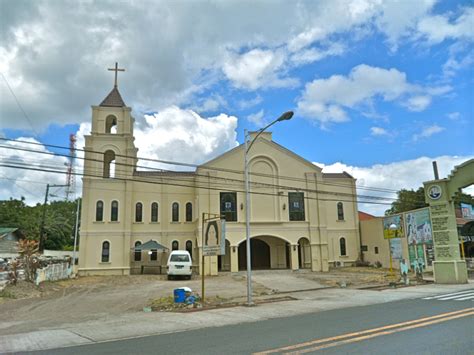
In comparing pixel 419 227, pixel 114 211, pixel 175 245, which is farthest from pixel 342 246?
pixel 114 211

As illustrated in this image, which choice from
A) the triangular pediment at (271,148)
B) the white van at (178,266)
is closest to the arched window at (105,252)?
the white van at (178,266)

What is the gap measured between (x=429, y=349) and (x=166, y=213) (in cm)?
2928

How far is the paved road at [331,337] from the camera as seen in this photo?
24.9 ft

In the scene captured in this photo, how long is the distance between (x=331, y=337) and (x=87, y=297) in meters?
14.2

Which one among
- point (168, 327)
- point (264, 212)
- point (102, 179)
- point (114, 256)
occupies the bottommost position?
point (168, 327)

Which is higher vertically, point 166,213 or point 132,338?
point 166,213

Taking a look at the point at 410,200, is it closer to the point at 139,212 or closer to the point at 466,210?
the point at 466,210

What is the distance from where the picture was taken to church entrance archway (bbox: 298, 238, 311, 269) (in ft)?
112

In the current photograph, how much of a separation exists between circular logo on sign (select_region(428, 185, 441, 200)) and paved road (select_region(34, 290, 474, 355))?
1264cm

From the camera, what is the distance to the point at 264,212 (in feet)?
107

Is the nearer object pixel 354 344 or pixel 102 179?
pixel 354 344

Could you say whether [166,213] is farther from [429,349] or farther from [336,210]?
[429,349]

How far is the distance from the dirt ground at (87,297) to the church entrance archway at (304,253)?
6.10 meters

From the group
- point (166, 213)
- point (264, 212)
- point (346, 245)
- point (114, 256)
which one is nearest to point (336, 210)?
point (346, 245)
